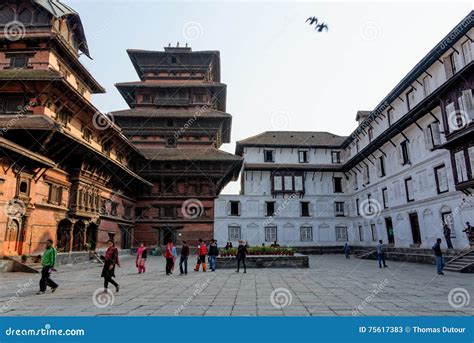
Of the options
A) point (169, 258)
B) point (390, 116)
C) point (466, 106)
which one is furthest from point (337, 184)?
point (169, 258)

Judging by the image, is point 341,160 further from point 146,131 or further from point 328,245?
point 146,131

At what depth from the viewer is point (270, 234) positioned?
1315 inches

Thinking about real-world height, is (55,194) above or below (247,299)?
above

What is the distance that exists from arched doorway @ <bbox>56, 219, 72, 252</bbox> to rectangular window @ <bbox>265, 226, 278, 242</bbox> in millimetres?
20574

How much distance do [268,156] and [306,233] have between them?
9.80 metres

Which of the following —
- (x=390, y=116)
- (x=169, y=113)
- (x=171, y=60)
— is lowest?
(x=390, y=116)

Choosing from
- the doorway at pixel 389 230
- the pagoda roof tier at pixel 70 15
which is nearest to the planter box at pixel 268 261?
the doorway at pixel 389 230

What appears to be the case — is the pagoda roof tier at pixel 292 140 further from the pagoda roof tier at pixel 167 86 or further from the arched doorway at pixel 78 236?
the arched doorway at pixel 78 236

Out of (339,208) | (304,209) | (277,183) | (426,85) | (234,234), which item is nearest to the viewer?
(426,85)

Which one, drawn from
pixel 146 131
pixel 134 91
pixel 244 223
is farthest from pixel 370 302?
pixel 134 91

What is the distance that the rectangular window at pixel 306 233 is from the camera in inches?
1324

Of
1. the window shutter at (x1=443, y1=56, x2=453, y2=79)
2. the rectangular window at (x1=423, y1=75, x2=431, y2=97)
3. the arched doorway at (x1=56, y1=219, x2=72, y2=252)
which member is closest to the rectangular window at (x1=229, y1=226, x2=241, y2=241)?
the arched doorway at (x1=56, y1=219, x2=72, y2=252)

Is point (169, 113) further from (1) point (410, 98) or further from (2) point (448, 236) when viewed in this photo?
(2) point (448, 236)

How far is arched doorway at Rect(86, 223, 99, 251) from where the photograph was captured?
20.6 meters
